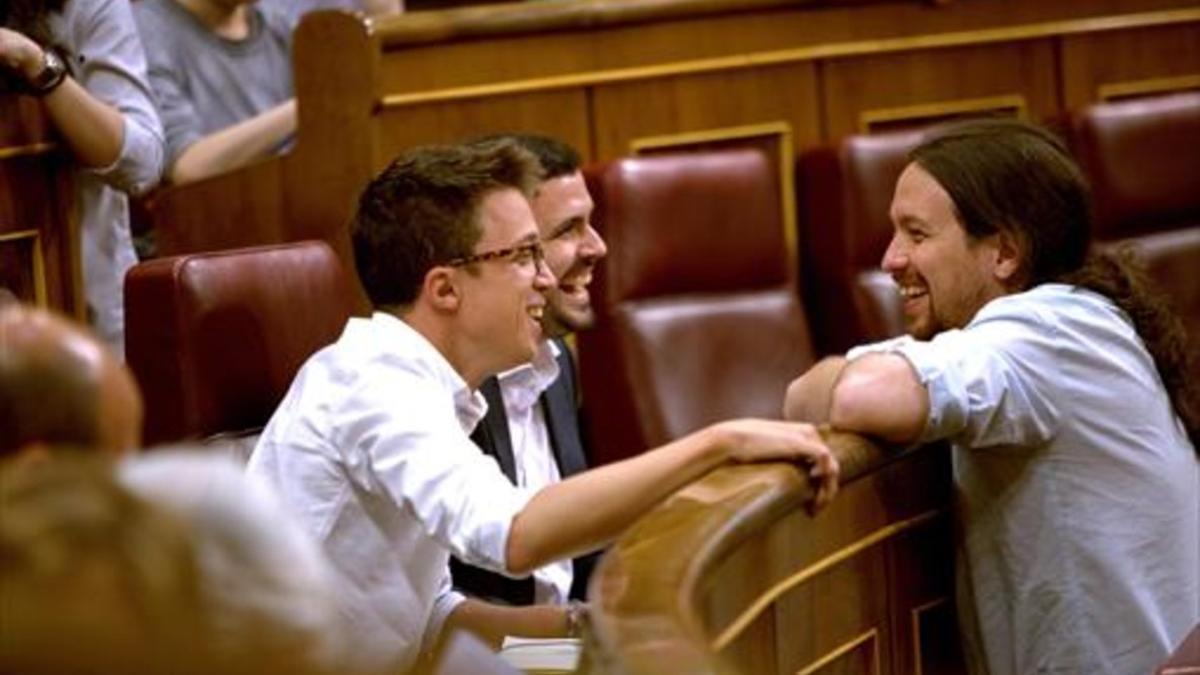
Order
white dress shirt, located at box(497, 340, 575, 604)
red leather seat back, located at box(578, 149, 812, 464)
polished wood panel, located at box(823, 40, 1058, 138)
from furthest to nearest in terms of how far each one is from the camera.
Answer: polished wood panel, located at box(823, 40, 1058, 138) < red leather seat back, located at box(578, 149, 812, 464) < white dress shirt, located at box(497, 340, 575, 604)

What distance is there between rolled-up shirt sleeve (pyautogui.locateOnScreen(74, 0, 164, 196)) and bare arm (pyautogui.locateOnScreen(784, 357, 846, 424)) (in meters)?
0.62

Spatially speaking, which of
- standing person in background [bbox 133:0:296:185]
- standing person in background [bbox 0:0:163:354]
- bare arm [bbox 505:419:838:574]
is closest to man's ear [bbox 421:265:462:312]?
bare arm [bbox 505:419:838:574]

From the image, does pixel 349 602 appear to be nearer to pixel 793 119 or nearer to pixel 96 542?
pixel 96 542

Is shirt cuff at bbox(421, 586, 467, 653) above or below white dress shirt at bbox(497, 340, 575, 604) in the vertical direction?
below

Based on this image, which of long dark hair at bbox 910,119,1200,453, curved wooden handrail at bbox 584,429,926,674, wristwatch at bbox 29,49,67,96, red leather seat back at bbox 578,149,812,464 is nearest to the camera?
curved wooden handrail at bbox 584,429,926,674

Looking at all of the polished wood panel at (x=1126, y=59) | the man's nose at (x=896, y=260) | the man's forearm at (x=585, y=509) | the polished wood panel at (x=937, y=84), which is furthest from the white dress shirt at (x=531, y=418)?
the polished wood panel at (x=1126, y=59)

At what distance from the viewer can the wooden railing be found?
110 centimetres

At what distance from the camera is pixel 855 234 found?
2598 mm

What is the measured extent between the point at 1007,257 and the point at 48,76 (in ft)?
2.41

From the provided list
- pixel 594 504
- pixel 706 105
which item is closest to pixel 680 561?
pixel 594 504

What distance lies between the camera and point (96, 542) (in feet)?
1.81

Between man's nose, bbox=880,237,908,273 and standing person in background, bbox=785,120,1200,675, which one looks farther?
man's nose, bbox=880,237,908,273

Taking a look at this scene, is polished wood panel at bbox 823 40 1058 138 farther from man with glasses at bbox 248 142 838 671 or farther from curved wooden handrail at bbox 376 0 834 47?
man with glasses at bbox 248 142 838 671

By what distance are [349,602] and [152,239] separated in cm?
102
